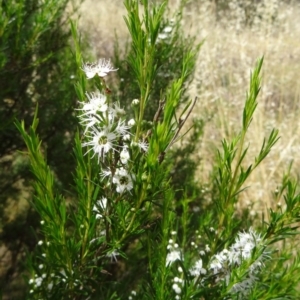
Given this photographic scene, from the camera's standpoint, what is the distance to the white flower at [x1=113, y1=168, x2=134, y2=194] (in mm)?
1071

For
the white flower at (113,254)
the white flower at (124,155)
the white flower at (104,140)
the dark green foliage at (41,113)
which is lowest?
the dark green foliage at (41,113)

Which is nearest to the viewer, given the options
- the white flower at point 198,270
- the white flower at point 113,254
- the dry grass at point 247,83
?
the white flower at point 113,254

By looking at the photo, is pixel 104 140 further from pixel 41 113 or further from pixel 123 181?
pixel 41 113

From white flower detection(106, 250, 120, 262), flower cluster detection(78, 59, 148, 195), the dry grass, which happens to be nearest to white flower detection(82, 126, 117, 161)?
flower cluster detection(78, 59, 148, 195)

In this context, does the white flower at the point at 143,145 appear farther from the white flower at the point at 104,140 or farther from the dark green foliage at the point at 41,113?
the dark green foliage at the point at 41,113

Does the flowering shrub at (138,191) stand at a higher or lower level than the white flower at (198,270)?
higher

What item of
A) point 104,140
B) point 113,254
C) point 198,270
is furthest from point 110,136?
point 198,270

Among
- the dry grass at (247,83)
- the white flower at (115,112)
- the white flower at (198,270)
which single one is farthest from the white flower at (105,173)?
the dry grass at (247,83)

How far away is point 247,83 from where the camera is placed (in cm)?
533

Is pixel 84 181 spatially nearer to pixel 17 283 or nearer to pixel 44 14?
pixel 44 14

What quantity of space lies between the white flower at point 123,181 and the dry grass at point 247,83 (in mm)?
2499

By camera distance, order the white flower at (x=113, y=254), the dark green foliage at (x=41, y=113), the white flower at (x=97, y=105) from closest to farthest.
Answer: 1. the white flower at (x=97, y=105)
2. the white flower at (x=113, y=254)
3. the dark green foliage at (x=41, y=113)

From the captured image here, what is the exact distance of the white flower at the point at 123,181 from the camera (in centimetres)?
107

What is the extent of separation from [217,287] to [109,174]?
38 cm
